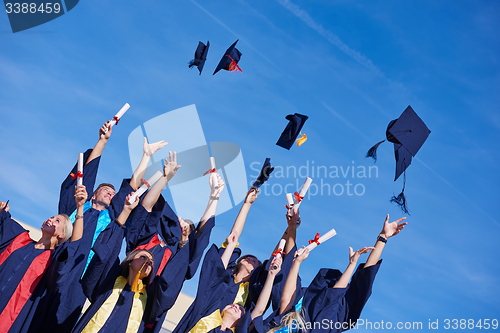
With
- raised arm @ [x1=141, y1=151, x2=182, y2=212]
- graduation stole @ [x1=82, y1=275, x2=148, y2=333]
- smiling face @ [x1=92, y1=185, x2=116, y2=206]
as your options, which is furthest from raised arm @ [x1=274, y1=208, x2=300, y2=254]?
smiling face @ [x1=92, y1=185, x2=116, y2=206]

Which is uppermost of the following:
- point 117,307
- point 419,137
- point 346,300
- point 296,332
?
point 419,137

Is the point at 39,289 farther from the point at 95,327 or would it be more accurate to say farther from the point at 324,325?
the point at 324,325

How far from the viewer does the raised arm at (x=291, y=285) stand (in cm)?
533

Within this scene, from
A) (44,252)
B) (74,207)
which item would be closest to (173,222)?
(74,207)

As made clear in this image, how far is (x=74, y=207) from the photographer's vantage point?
5.77 metres

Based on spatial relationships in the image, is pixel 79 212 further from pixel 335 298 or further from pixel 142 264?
pixel 335 298

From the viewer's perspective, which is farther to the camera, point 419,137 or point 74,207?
point 419,137

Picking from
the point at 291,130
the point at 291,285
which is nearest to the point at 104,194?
the point at 291,285

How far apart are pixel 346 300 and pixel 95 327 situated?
246 centimetres

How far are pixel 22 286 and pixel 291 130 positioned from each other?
3774 millimetres

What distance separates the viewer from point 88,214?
5.50m

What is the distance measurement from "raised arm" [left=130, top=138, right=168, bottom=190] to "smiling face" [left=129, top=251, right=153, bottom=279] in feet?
3.82

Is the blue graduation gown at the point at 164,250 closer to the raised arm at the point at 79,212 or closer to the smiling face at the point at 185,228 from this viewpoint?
the smiling face at the point at 185,228

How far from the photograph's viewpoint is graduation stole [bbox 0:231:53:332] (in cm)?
484
